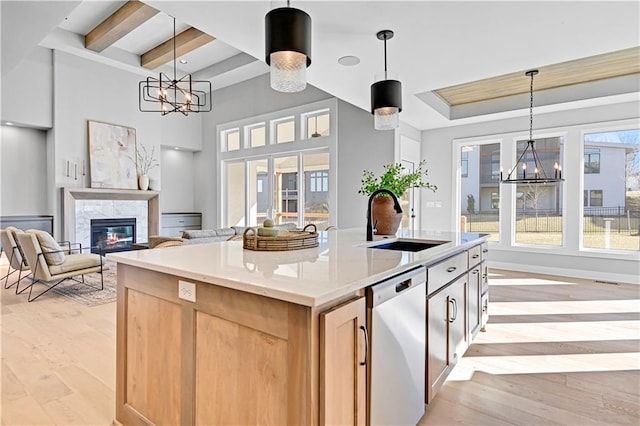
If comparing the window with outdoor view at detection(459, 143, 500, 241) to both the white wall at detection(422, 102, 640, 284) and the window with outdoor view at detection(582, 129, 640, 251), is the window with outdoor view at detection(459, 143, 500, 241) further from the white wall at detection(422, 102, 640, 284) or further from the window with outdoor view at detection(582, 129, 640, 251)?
the window with outdoor view at detection(582, 129, 640, 251)

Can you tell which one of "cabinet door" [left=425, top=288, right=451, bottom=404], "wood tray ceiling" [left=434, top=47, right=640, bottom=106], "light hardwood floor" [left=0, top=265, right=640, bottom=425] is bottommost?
"light hardwood floor" [left=0, top=265, right=640, bottom=425]

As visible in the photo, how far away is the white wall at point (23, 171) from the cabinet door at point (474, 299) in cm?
770

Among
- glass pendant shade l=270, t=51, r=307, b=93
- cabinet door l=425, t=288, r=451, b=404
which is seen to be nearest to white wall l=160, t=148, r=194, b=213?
glass pendant shade l=270, t=51, r=307, b=93

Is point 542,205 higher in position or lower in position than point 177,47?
lower

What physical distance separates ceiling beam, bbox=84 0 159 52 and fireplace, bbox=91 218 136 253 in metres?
3.51

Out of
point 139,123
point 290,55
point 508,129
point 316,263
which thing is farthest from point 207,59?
point 316,263

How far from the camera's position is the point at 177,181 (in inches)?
368

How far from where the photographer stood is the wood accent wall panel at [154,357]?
1472mm

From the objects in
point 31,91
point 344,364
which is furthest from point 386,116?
point 31,91

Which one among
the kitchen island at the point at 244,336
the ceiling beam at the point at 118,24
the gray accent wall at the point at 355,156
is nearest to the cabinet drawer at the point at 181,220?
the ceiling beam at the point at 118,24

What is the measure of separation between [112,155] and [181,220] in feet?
7.86

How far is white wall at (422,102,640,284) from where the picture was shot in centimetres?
529

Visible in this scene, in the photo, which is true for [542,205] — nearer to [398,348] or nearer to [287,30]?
[398,348]

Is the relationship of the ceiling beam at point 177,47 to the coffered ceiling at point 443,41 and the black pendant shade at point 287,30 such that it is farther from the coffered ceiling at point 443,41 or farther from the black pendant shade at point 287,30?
the black pendant shade at point 287,30
